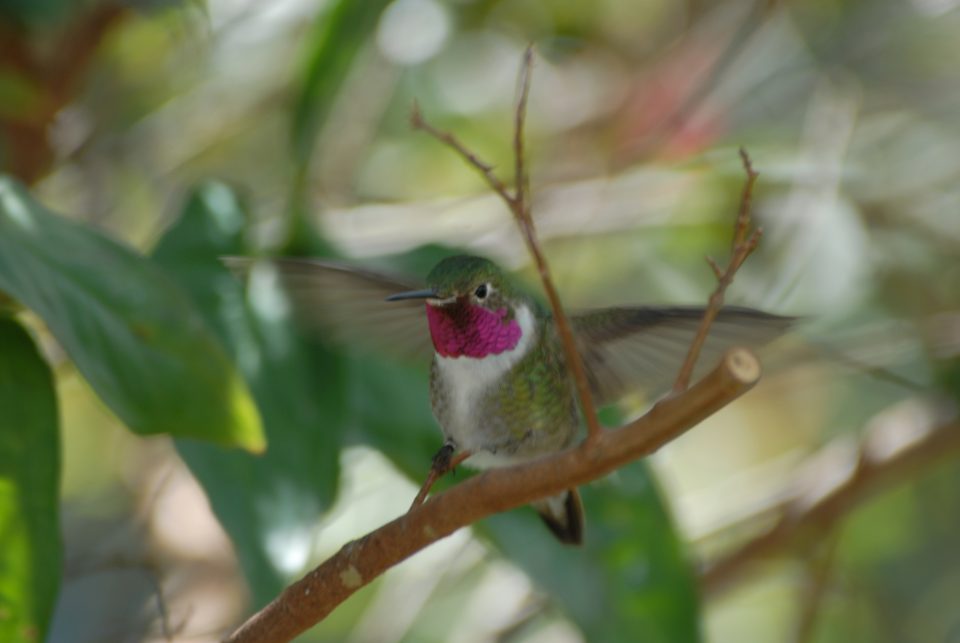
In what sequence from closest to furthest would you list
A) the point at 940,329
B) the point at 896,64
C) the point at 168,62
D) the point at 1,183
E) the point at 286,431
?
the point at 1,183, the point at 286,431, the point at 940,329, the point at 168,62, the point at 896,64

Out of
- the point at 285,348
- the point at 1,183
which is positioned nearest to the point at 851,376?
the point at 285,348

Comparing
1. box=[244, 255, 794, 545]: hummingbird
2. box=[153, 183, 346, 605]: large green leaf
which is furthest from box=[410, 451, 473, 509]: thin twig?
box=[153, 183, 346, 605]: large green leaf

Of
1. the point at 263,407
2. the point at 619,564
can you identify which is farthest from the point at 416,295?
the point at 619,564

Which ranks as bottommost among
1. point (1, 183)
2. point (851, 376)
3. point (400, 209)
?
point (851, 376)

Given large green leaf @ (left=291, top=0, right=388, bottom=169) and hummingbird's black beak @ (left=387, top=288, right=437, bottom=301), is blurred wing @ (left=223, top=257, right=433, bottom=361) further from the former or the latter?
large green leaf @ (left=291, top=0, right=388, bottom=169)

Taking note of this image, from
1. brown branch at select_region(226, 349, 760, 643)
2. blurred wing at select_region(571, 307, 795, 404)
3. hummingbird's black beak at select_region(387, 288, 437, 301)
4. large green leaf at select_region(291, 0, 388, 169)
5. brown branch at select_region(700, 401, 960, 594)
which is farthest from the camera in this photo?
brown branch at select_region(700, 401, 960, 594)

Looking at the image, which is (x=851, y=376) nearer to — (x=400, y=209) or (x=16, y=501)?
(x=400, y=209)
